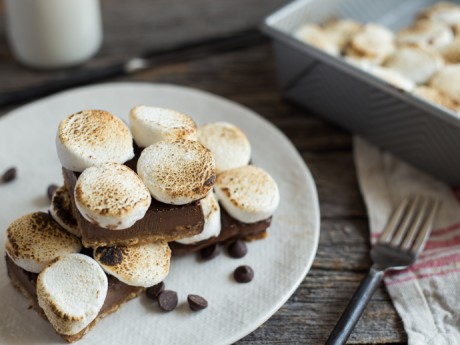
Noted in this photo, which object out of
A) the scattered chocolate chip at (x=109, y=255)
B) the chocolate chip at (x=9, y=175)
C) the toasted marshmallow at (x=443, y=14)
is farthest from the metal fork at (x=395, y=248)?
the chocolate chip at (x=9, y=175)

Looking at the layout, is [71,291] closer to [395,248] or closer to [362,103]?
[395,248]

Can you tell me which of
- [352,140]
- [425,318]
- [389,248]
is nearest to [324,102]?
[352,140]

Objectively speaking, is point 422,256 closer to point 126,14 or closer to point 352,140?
point 352,140

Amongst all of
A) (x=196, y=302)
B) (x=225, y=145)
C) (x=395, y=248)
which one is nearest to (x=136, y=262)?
(x=196, y=302)

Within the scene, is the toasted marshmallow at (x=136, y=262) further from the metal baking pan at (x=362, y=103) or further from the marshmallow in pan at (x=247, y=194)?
the metal baking pan at (x=362, y=103)

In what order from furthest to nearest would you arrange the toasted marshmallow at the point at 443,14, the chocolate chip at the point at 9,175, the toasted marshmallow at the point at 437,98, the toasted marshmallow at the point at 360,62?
the toasted marshmallow at the point at 443,14 → the toasted marshmallow at the point at 360,62 → the toasted marshmallow at the point at 437,98 → the chocolate chip at the point at 9,175
